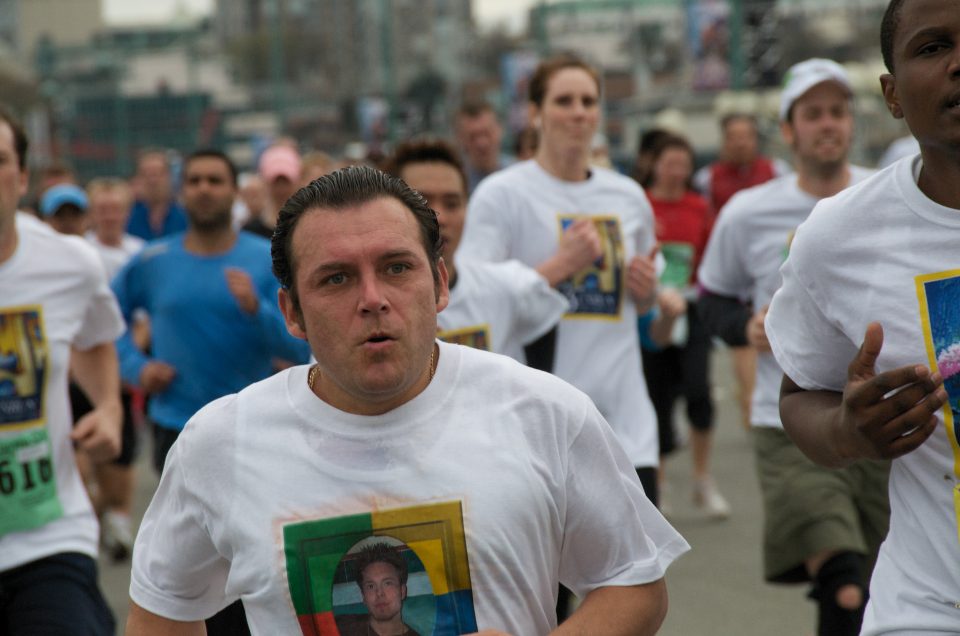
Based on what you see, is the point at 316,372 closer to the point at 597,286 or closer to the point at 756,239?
the point at 597,286

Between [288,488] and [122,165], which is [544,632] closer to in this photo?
[288,488]

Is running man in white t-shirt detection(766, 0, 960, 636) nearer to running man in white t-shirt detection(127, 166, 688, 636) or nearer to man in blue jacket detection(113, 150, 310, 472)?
running man in white t-shirt detection(127, 166, 688, 636)

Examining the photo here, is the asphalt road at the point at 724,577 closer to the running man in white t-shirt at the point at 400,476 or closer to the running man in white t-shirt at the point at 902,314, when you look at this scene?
the running man in white t-shirt at the point at 902,314

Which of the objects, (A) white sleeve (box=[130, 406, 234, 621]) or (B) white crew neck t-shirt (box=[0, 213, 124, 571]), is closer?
(A) white sleeve (box=[130, 406, 234, 621])

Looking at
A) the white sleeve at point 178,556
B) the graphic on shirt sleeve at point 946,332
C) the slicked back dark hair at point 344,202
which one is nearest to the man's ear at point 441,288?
the slicked back dark hair at point 344,202

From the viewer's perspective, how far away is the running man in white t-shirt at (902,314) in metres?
2.87

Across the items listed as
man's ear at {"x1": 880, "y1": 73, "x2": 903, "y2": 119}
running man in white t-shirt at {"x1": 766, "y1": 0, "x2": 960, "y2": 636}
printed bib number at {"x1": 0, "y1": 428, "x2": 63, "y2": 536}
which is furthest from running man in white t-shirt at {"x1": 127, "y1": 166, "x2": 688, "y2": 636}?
printed bib number at {"x1": 0, "y1": 428, "x2": 63, "y2": 536}

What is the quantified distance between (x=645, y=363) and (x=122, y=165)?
32.8 m

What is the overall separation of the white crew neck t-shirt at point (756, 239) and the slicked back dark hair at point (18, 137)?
8.44ft

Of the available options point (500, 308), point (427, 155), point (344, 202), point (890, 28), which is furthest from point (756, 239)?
point (344, 202)

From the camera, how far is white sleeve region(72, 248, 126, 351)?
5199 mm

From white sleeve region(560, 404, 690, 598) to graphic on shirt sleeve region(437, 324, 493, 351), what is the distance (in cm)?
231

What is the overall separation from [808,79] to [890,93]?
2929 mm

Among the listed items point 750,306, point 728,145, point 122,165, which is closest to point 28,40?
point 122,165
